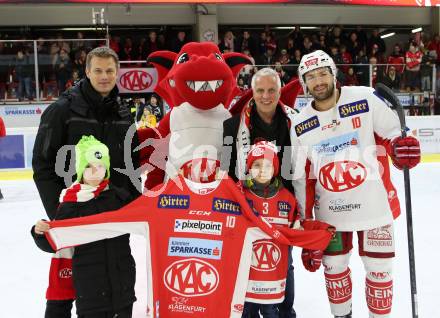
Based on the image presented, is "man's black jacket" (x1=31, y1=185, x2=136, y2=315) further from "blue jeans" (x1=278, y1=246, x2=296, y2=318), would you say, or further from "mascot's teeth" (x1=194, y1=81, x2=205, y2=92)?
"blue jeans" (x1=278, y1=246, x2=296, y2=318)

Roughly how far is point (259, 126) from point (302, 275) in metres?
1.31

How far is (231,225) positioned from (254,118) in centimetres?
52

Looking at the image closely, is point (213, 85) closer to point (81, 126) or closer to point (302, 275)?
point (81, 126)

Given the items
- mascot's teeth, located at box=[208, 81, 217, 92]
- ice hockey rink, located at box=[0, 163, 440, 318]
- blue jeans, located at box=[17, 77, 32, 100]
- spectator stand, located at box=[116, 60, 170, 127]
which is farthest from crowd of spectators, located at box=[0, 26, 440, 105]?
mascot's teeth, located at box=[208, 81, 217, 92]

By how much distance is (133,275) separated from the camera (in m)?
1.92

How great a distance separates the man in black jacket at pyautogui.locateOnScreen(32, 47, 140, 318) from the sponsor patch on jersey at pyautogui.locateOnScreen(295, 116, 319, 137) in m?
0.68

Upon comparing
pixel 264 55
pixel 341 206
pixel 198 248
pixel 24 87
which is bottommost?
pixel 198 248

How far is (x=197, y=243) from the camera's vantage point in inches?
73.4

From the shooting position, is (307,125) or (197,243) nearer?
(197,243)

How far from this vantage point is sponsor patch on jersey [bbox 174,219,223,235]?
1.86 metres

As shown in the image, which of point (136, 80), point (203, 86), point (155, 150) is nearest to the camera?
point (203, 86)

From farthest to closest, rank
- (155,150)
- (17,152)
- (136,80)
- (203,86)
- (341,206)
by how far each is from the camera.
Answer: (136,80) < (17,152) < (155,150) < (203,86) < (341,206)

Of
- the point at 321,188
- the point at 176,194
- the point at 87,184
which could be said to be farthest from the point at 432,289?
the point at 87,184

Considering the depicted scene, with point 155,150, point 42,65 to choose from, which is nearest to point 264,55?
point 42,65
